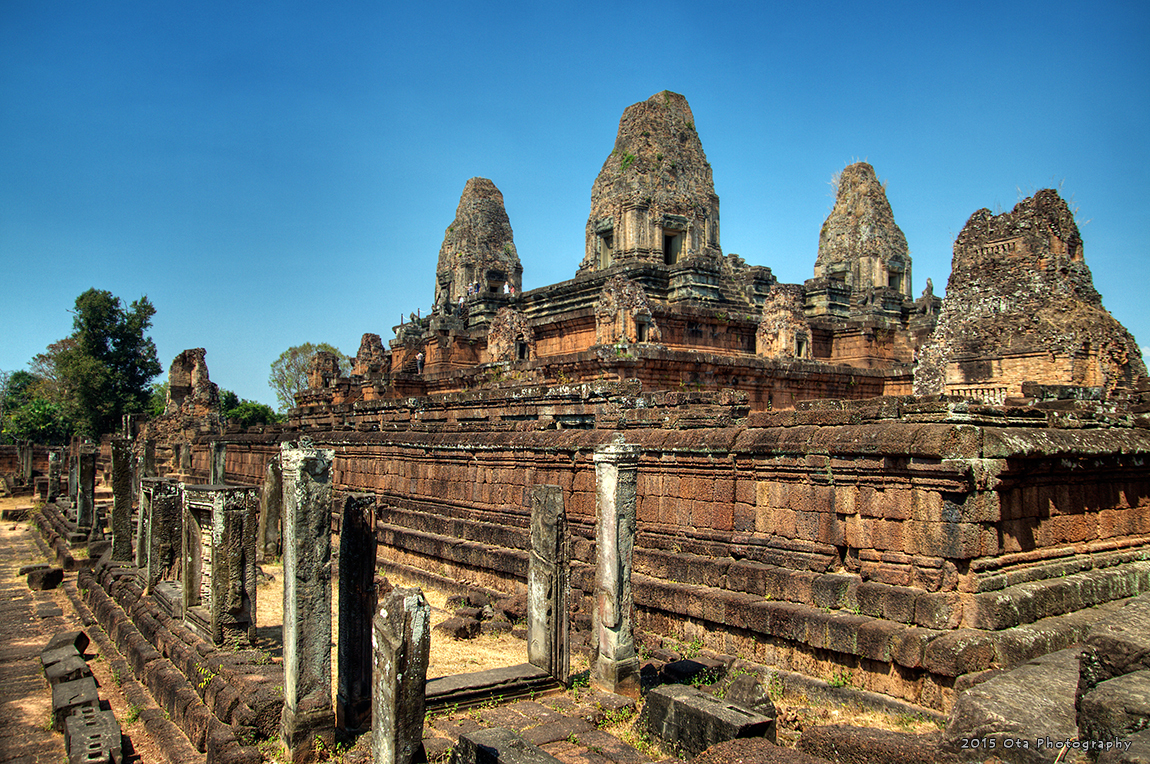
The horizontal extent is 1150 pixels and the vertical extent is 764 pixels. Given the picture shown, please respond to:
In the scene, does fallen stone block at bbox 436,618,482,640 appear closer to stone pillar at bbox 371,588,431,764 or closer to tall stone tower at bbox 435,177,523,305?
stone pillar at bbox 371,588,431,764

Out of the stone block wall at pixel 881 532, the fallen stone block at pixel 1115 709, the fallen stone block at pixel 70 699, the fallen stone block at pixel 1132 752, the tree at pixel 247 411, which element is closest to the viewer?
the fallen stone block at pixel 1132 752

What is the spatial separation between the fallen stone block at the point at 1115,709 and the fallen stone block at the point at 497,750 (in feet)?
8.23

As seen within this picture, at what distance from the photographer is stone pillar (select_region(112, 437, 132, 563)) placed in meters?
11.1

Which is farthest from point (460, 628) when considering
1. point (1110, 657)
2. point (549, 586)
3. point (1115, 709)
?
point (1115, 709)

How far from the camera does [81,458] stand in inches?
623

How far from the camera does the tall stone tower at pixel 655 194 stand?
2286cm

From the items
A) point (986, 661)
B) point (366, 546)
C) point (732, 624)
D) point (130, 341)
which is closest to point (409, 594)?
point (366, 546)

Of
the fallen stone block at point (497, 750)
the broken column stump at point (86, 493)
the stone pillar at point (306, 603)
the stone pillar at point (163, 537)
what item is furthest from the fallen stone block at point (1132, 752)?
the broken column stump at point (86, 493)

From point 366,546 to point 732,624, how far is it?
3.26 meters

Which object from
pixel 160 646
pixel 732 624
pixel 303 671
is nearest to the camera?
pixel 303 671

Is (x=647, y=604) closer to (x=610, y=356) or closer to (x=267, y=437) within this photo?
(x=610, y=356)

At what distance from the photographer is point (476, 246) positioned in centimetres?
3562

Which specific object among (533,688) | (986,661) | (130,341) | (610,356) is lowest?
(533,688)

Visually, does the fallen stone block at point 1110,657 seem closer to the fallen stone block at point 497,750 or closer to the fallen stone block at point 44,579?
the fallen stone block at point 497,750
